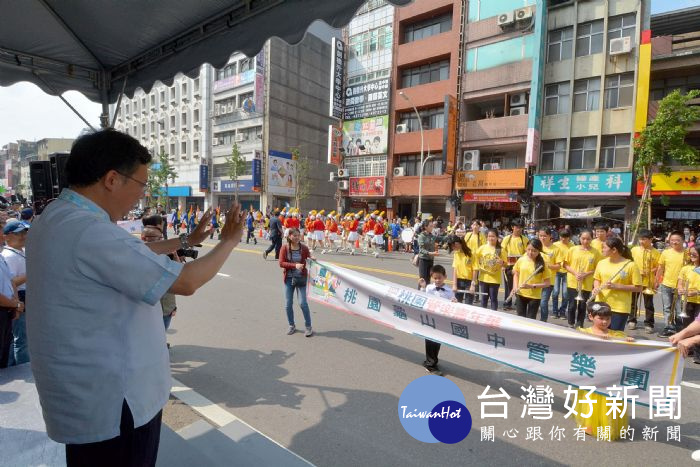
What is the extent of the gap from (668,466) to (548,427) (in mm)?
909

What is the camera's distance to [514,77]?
24.0 meters

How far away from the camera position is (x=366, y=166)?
30219 millimetres

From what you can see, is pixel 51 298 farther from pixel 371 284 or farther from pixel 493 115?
pixel 493 115

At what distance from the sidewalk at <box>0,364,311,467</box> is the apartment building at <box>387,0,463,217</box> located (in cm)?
2338

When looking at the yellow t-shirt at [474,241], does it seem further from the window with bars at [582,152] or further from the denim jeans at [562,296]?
the window with bars at [582,152]

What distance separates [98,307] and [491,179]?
25060 millimetres

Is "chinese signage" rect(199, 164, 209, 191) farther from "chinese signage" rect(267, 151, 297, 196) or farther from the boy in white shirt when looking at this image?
the boy in white shirt

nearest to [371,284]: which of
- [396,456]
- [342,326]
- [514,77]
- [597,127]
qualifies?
[342,326]

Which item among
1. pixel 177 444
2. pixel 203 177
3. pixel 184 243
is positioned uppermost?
pixel 203 177

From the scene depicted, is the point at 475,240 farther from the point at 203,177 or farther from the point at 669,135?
the point at 203,177

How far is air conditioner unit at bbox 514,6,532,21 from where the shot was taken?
75.7 ft

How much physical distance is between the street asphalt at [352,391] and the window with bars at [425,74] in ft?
80.0

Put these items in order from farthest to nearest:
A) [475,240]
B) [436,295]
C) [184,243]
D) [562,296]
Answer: [475,240]
[562,296]
[436,295]
[184,243]

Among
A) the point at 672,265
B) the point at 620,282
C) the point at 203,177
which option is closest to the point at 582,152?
the point at 672,265
